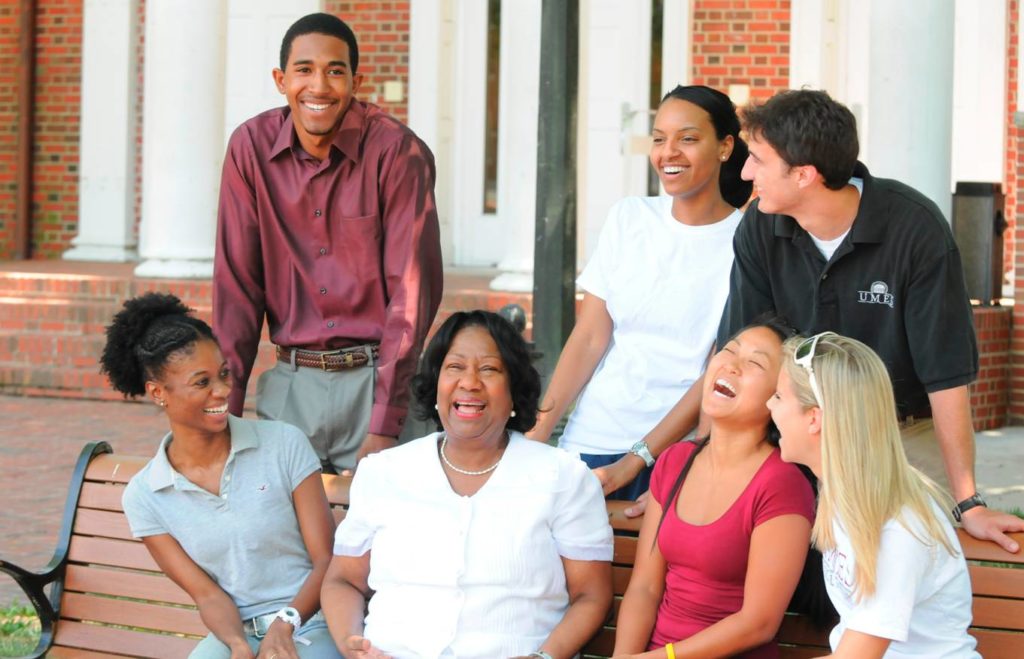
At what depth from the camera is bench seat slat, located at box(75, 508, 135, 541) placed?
4.33 m

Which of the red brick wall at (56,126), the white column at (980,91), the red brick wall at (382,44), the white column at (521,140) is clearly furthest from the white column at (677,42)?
the red brick wall at (56,126)

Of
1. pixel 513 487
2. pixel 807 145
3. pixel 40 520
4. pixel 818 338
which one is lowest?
pixel 40 520

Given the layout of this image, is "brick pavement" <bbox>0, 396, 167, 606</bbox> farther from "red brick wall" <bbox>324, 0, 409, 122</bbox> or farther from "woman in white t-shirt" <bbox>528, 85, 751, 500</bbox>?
"red brick wall" <bbox>324, 0, 409, 122</bbox>

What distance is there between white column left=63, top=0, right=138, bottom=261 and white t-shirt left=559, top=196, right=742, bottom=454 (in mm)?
11250

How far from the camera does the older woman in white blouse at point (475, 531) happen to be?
3510 millimetres

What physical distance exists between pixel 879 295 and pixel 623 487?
0.92 m

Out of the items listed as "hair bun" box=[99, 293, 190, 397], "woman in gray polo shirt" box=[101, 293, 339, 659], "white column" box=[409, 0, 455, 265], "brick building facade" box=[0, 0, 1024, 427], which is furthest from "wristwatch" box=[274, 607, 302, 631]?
"white column" box=[409, 0, 455, 265]

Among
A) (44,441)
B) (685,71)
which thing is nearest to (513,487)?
(44,441)

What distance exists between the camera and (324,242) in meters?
4.34

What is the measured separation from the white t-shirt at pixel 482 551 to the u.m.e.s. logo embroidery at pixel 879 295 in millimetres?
765

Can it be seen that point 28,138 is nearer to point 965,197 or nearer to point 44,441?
point 44,441

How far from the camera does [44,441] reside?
917 cm

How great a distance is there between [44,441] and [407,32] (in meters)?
5.89

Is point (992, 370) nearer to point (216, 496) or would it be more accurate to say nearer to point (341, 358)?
Answer: point (341, 358)
